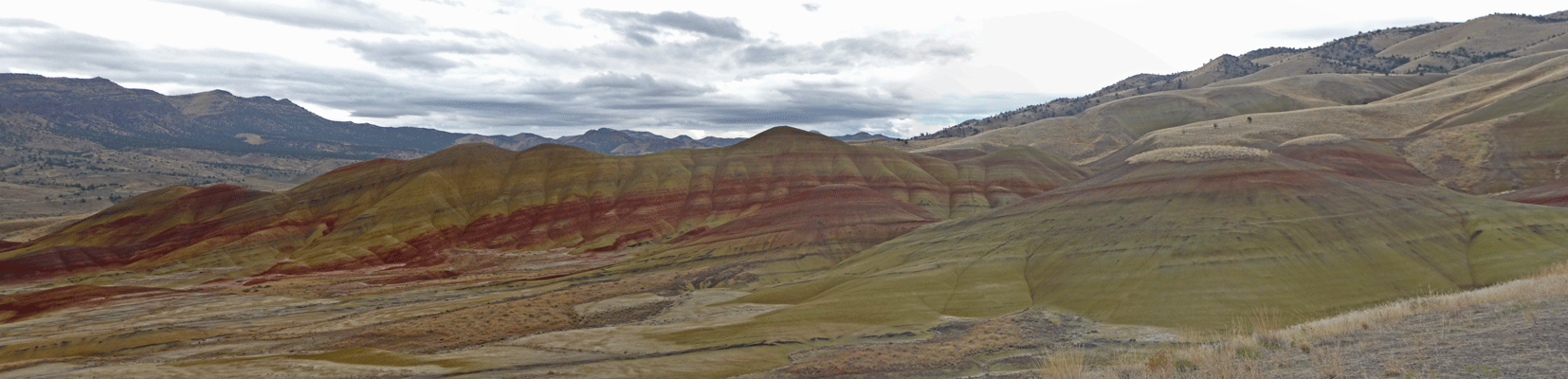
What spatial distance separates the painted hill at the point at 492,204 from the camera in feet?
336

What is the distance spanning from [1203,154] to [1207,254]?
16.7m

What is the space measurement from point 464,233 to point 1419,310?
112 meters

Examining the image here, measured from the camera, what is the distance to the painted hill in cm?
10256

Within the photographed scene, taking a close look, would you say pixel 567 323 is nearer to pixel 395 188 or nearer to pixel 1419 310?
pixel 1419 310

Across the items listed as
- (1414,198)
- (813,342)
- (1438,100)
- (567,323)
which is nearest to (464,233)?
(567,323)

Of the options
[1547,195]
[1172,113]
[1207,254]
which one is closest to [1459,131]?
[1547,195]

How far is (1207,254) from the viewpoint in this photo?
41.4 meters

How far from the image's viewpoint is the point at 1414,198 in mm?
46062

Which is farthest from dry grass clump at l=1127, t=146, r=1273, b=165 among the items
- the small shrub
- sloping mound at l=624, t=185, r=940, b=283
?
the small shrub

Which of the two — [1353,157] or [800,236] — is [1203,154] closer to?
[800,236]

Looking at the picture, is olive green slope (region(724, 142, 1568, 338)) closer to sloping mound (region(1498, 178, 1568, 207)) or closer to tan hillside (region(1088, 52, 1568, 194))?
sloping mound (region(1498, 178, 1568, 207))

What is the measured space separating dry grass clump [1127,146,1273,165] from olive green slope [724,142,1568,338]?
0.61ft

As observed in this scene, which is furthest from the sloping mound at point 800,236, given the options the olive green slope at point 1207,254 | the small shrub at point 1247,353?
the small shrub at point 1247,353

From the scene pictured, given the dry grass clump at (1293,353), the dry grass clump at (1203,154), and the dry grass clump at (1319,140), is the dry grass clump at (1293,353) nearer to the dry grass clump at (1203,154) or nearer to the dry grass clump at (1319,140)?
the dry grass clump at (1203,154)
